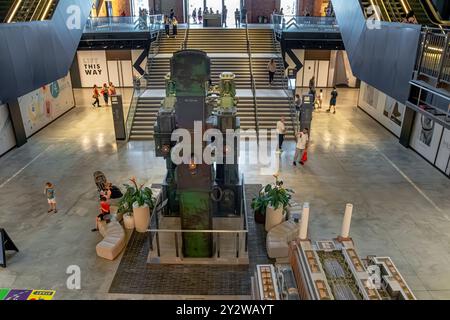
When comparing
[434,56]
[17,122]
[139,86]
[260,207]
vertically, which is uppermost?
[434,56]

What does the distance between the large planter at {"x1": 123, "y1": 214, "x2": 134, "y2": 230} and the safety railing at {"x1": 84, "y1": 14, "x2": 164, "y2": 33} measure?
50.4 feet

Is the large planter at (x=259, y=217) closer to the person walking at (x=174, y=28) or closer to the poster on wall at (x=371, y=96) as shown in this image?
the poster on wall at (x=371, y=96)

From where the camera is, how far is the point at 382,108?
59.5 feet

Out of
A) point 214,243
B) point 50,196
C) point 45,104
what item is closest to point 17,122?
point 45,104

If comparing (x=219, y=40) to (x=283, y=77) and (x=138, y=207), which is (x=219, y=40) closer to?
(x=283, y=77)

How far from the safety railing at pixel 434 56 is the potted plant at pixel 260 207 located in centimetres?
596

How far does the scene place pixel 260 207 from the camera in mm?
9516

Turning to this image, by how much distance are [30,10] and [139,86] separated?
533 centimetres

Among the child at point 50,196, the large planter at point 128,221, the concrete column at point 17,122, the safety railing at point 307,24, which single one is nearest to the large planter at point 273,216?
the large planter at point 128,221

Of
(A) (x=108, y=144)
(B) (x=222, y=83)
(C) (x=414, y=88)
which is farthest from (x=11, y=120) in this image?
(C) (x=414, y=88)

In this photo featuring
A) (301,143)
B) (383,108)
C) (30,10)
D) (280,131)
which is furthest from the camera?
(383,108)

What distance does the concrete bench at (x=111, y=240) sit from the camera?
8.27m

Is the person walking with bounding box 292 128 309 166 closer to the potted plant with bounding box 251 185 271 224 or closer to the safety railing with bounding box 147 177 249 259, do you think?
the potted plant with bounding box 251 185 271 224

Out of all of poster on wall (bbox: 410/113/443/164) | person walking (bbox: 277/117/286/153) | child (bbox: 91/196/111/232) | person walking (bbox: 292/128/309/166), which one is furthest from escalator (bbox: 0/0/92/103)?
poster on wall (bbox: 410/113/443/164)
